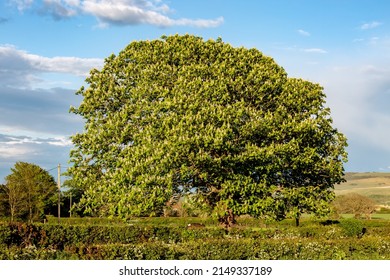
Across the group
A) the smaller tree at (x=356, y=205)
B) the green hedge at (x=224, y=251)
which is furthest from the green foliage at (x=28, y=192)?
the green hedge at (x=224, y=251)

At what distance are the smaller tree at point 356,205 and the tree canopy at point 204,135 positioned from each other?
168 ft

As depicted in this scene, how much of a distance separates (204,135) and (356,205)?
210 feet

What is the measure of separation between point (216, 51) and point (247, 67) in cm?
245

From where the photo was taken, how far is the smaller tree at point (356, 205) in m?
84.2

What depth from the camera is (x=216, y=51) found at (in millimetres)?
35406

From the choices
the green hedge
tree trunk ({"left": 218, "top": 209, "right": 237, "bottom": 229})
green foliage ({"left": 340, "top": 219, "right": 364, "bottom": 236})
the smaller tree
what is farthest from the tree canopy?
the smaller tree

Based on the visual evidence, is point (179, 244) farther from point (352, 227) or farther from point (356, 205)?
point (356, 205)

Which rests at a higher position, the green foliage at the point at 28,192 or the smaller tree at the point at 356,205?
the green foliage at the point at 28,192

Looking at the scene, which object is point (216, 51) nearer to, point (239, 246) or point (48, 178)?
point (239, 246)

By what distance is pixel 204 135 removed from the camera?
95.6 ft

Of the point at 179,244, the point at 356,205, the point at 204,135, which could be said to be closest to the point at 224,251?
the point at 179,244

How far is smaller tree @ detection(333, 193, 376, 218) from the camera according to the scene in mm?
84188

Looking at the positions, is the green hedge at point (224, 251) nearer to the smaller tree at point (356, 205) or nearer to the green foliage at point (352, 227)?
the green foliage at point (352, 227)
